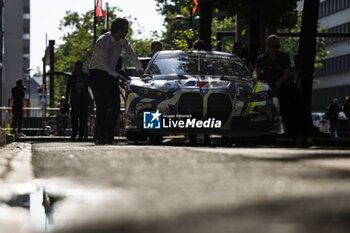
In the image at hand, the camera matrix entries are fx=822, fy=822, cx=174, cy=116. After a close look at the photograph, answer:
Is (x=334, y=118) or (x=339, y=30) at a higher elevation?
(x=339, y=30)

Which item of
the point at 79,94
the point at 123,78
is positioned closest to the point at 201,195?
the point at 123,78

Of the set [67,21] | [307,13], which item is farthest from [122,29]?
[67,21]

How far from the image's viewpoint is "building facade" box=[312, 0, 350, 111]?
261 feet

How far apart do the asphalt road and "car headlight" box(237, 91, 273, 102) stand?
16.7 feet

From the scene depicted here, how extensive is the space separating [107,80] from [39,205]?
7961mm

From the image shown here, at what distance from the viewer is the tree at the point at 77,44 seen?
267 ft

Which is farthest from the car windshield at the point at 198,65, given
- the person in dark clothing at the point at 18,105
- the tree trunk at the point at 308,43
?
the person in dark clothing at the point at 18,105

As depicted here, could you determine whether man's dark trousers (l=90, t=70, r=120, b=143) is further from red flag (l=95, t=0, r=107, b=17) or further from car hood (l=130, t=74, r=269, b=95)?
red flag (l=95, t=0, r=107, b=17)

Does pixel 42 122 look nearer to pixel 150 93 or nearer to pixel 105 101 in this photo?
pixel 105 101

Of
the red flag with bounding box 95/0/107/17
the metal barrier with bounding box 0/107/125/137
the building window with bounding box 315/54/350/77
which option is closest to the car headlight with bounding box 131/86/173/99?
the metal barrier with bounding box 0/107/125/137

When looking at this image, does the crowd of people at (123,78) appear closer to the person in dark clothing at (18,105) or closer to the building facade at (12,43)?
the person in dark clothing at (18,105)

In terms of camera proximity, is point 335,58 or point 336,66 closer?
point 336,66

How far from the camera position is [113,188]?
148 inches

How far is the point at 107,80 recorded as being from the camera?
11664 mm
